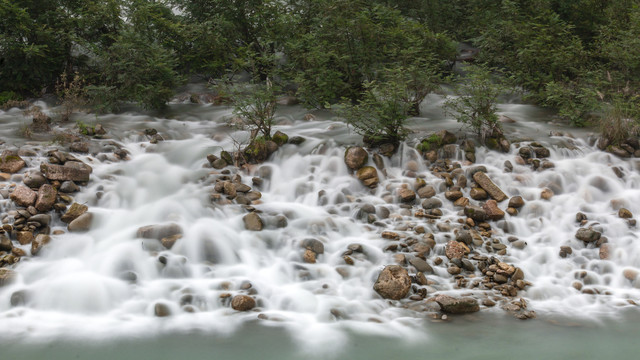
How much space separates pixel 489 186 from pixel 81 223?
533 cm

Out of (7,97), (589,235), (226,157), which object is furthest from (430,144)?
(7,97)

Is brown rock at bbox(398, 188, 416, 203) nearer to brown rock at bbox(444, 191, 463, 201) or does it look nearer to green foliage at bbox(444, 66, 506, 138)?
brown rock at bbox(444, 191, 463, 201)

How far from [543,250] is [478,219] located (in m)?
0.84

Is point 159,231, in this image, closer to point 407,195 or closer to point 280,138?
point 280,138

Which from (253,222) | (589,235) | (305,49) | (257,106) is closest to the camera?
(589,235)

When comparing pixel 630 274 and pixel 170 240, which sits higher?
Answer: pixel 170 240

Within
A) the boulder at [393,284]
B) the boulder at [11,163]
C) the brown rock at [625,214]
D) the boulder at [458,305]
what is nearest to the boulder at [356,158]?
the boulder at [393,284]

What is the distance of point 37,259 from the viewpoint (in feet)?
16.2

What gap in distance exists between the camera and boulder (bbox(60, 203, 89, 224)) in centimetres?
556

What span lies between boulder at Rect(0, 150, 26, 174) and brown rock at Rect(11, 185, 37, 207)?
0.84 metres

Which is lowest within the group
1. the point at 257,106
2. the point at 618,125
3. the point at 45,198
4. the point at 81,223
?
the point at 81,223

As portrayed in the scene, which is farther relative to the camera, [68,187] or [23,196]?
[68,187]

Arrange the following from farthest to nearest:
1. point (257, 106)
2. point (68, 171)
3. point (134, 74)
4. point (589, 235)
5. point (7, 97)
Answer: point (7, 97) < point (134, 74) < point (257, 106) < point (68, 171) < point (589, 235)

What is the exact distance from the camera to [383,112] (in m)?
7.36
